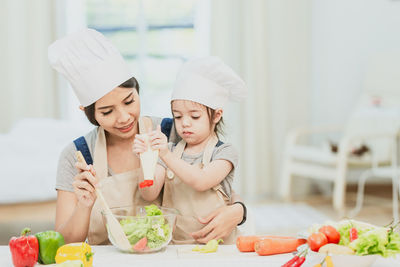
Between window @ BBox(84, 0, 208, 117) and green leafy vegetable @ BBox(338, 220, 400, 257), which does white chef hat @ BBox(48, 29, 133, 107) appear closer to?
green leafy vegetable @ BBox(338, 220, 400, 257)

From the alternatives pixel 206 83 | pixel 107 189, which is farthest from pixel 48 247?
pixel 206 83

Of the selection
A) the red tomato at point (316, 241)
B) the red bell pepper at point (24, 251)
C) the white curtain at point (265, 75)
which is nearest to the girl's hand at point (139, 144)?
the red bell pepper at point (24, 251)

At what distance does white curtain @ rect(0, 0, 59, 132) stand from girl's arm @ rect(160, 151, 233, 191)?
381cm

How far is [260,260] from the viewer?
134 centimetres

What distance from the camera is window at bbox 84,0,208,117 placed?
17.1 feet

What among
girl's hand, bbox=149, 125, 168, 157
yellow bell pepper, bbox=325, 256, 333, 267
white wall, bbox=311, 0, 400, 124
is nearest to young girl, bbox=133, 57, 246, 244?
girl's hand, bbox=149, 125, 168, 157

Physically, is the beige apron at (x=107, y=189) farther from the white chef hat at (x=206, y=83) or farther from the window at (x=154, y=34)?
the window at (x=154, y=34)

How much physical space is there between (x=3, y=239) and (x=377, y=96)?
3.64m

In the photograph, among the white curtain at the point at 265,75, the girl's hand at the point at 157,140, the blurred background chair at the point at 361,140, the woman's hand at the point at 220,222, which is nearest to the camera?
the girl's hand at the point at 157,140

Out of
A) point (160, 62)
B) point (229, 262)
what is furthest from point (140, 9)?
point (229, 262)

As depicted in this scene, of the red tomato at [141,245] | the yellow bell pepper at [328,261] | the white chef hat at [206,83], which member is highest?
the white chef hat at [206,83]

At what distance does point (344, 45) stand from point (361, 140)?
1.05 m

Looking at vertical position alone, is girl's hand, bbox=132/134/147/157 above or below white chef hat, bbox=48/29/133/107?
below

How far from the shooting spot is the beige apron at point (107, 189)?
1574 mm
